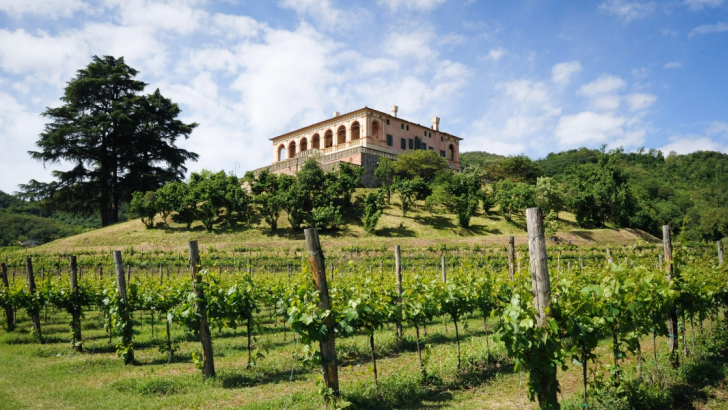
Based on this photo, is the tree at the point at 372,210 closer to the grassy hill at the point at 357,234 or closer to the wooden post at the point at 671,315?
the grassy hill at the point at 357,234

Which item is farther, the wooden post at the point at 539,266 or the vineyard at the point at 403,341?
the vineyard at the point at 403,341

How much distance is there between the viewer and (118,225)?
3806 centimetres

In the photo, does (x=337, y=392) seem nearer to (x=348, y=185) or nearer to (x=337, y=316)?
(x=337, y=316)

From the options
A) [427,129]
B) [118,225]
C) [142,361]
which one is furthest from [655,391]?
[427,129]

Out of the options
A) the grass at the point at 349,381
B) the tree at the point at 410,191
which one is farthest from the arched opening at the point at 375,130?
the grass at the point at 349,381

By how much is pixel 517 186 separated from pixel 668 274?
3397 centimetres

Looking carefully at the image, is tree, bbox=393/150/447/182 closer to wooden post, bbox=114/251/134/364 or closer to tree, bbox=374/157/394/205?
tree, bbox=374/157/394/205

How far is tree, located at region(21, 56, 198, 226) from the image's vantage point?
3956 cm

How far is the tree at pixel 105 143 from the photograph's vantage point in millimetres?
39562

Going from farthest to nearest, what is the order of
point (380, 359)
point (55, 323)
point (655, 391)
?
point (55, 323), point (380, 359), point (655, 391)

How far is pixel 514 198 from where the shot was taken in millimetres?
38562

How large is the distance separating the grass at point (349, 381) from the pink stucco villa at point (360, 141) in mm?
32196

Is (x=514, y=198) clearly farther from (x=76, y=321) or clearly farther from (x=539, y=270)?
(x=539, y=270)

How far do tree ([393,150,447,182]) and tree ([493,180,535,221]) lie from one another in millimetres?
6824
